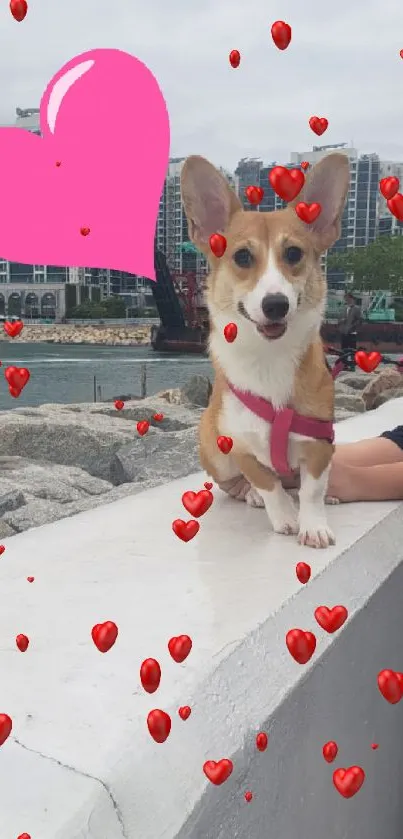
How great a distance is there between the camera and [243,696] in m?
1.17

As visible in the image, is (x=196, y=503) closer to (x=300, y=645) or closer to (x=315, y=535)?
(x=315, y=535)

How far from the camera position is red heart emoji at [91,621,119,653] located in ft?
3.93

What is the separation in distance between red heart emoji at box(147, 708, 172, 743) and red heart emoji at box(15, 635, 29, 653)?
0.90 ft

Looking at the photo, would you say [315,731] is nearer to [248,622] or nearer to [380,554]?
[248,622]

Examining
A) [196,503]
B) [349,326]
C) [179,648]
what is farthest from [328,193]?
[349,326]

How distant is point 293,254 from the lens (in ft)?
5.04

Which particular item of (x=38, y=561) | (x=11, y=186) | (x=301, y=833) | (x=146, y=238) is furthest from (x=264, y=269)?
(x=301, y=833)

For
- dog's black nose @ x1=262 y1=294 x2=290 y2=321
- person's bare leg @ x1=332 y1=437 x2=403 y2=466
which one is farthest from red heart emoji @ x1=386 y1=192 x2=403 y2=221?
person's bare leg @ x1=332 y1=437 x2=403 y2=466

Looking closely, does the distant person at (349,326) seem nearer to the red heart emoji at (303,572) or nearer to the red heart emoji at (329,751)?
the red heart emoji at (303,572)

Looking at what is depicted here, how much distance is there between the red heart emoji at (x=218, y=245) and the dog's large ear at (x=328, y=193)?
7.4 inches

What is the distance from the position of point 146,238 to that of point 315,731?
35.4 inches

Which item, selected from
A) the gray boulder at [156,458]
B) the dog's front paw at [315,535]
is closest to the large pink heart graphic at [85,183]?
the dog's front paw at [315,535]

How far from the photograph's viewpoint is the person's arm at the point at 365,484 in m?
2.11

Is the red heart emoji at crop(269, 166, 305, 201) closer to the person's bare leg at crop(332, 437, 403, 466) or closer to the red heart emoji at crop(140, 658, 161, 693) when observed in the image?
the red heart emoji at crop(140, 658, 161, 693)
